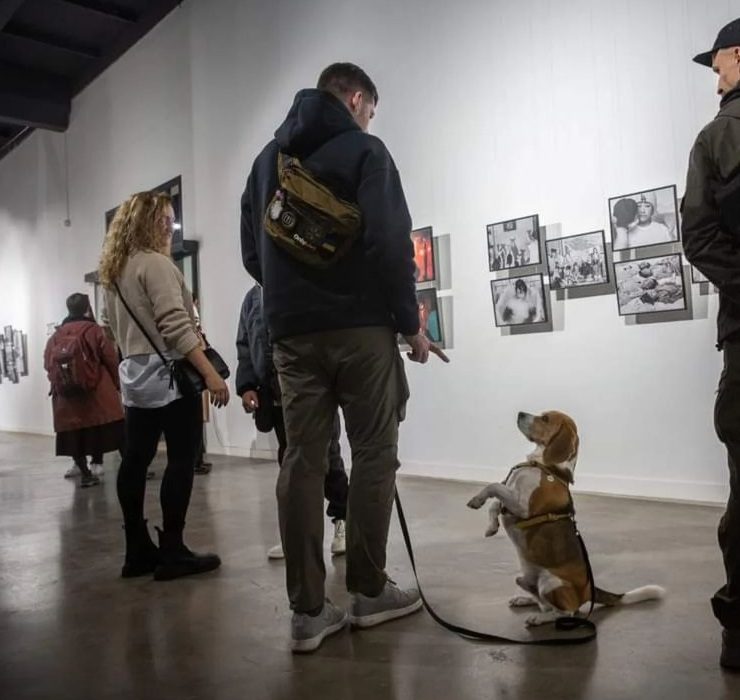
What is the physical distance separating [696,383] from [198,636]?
8.88 feet

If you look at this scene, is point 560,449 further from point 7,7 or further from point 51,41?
point 51,41

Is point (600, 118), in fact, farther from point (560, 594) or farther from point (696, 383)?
point (560, 594)

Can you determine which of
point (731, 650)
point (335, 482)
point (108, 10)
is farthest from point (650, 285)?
point (108, 10)

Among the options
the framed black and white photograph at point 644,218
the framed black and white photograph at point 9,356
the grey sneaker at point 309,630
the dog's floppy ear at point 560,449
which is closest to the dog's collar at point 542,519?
the dog's floppy ear at point 560,449

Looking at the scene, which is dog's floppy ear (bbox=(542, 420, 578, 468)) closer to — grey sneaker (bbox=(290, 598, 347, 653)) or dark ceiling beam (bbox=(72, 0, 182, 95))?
grey sneaker (bbox=(290, 598, 347, 653))

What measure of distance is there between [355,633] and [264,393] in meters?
1.14

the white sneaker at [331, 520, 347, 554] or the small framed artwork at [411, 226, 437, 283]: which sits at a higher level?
the small framed artwork at [411, 226, 437, 283]

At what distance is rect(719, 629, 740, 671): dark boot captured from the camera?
1.63 meters

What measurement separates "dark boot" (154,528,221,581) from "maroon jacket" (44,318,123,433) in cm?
285

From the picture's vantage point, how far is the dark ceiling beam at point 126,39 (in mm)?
8000

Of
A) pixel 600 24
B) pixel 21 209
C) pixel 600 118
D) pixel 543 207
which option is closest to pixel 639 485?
pixel 543 207

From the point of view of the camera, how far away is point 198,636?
6.79ft

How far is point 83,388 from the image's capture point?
5227 millimetres

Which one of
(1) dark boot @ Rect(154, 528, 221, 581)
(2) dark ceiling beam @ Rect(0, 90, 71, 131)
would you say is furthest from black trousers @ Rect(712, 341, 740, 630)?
(2) dark ceiling beam @ Rect(0, 90, 71, 131)
